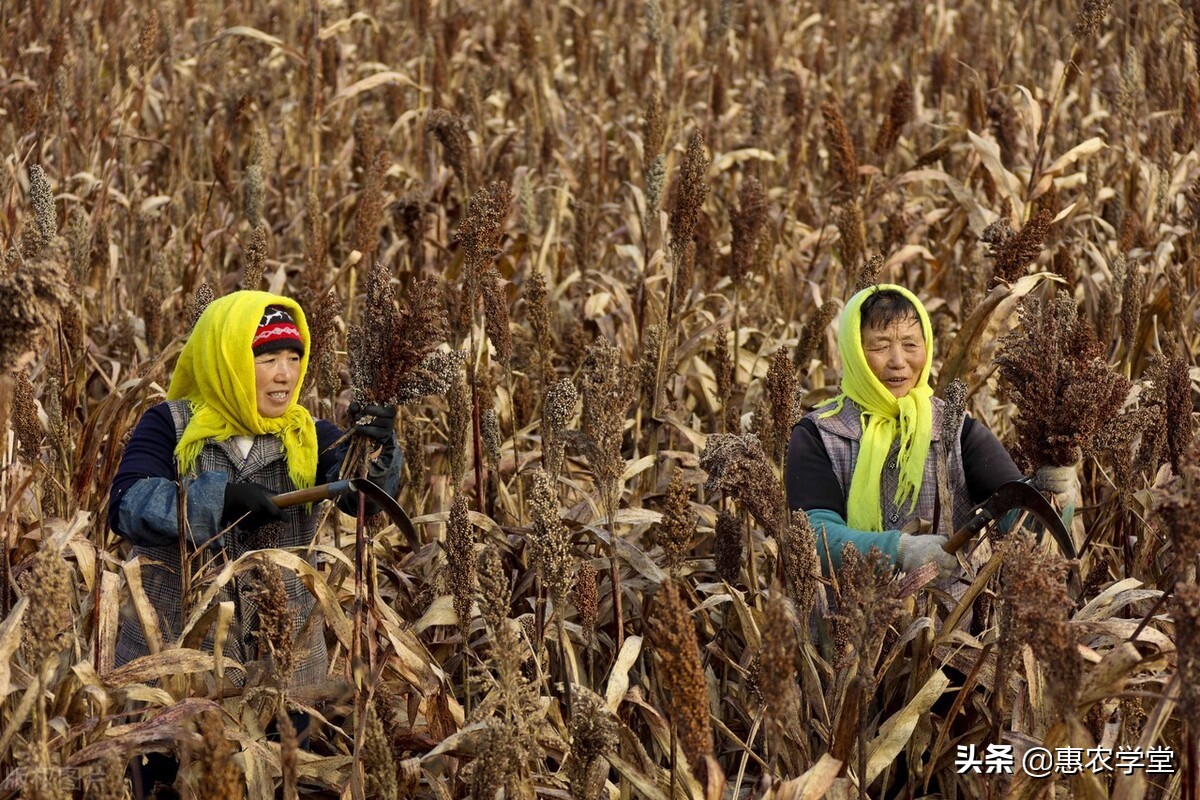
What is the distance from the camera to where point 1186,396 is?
8.48 ft

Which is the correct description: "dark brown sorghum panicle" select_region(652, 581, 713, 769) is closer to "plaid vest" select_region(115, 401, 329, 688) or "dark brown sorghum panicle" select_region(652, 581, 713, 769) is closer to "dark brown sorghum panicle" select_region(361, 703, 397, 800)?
"dark brown sorghum panicle" select_region(361, 703, 397, 800)

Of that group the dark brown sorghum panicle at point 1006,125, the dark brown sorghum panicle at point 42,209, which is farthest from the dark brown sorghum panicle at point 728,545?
the dark brown sorghum panicle at point 1006,125

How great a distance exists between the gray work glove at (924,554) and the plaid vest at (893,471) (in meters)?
0.29

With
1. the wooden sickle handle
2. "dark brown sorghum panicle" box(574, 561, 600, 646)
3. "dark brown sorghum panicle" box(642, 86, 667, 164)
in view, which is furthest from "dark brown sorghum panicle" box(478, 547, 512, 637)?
"dark brown sorghum panicle" box(642, 86, 667, 164)

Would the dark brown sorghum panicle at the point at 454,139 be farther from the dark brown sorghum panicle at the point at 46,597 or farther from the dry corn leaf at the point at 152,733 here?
the dark brown sorghum panicle at the point at 46,597

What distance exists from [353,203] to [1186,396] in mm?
3675

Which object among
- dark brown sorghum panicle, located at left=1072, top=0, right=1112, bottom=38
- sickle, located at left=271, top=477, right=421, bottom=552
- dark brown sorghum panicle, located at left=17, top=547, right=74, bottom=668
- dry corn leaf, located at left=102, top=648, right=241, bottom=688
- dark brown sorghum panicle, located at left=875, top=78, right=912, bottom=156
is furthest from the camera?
dark brown sorghum panicle, located at left=875, top=78, right=912, bottom=156

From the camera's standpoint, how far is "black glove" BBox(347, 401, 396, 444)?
7.71ft

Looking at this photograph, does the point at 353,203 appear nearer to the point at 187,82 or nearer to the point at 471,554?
the point at 187,82

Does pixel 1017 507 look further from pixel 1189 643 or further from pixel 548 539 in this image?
pixel 548 539

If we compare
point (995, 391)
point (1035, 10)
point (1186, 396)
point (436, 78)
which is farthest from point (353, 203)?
point (1035, 10)

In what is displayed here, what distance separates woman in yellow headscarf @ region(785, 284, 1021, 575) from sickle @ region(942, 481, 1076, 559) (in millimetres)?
415

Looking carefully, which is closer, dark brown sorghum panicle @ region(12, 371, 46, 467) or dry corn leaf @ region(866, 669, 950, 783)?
dry corn leaf @ region(866, 669, 950, 783)

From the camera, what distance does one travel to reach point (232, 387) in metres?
2.95
